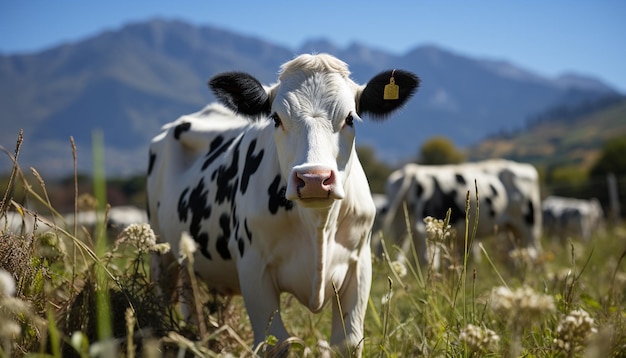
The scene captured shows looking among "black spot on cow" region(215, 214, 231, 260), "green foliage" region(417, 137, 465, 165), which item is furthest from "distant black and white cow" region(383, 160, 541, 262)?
"green foliage" region(417, 137, 465, 165)

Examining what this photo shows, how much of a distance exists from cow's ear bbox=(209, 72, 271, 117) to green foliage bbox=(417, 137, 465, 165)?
56.1 metres

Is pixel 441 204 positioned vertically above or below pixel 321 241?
below

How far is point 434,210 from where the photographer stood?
12.8 metres

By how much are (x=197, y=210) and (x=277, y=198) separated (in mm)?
1576

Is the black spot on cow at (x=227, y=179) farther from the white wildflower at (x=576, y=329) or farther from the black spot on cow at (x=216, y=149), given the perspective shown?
the white wildflower at (x=576, y=329)

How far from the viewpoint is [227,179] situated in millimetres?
5379

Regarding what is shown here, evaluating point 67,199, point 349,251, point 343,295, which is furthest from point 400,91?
point 67,199

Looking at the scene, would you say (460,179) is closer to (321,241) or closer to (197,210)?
(197,210)

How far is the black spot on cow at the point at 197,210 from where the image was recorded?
213 inches

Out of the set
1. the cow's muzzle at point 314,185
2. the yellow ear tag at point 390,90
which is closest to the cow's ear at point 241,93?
the yellow ear tag at point 390,90

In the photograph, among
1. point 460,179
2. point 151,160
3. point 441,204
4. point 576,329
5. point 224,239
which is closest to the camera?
point 576,329

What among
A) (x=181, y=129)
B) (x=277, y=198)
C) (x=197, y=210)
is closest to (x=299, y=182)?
(x=277, y=198)

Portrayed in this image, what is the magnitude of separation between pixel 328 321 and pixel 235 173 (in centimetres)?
158

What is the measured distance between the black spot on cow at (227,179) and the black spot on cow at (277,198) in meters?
0.76
